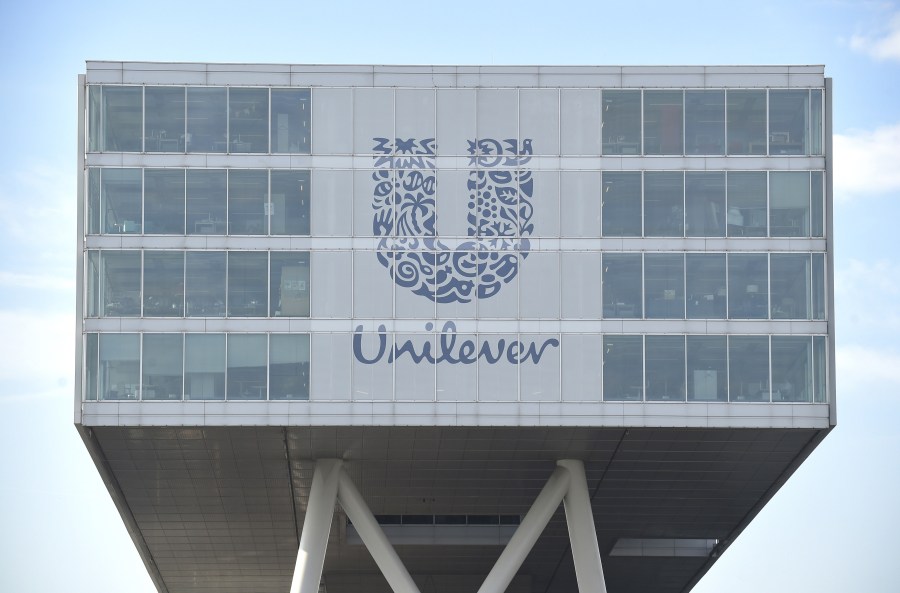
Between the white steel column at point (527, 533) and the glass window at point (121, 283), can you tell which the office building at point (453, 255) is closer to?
the glass window at point (121, 283)

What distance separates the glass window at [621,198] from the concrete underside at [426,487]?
7393 mm

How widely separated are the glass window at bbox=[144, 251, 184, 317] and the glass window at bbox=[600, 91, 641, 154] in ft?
50.7

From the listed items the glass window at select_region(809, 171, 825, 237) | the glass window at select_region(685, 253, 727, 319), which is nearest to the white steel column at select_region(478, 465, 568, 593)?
the glass window at select_region(685, 253, 727, 319)

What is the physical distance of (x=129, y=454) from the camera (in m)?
61.7

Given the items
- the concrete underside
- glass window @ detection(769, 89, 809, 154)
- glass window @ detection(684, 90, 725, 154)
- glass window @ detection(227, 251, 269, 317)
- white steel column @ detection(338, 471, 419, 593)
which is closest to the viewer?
glass window @ detection(227, 251, 269, 317)

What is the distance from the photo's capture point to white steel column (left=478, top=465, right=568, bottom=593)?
63.3m

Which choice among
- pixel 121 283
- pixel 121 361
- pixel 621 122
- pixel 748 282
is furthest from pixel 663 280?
pixel 121 361

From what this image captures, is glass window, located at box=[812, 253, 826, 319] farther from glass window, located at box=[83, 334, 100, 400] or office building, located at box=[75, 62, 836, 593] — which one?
glass window, located at box=[83, 334, 100, 400]

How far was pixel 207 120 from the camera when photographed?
5969 cm

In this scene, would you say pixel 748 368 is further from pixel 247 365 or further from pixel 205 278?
pixel 205 278

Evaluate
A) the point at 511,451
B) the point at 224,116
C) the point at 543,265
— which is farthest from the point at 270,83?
the point at 511,451

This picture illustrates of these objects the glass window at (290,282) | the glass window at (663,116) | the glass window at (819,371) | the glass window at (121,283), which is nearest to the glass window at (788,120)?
the glass window at (663,116)

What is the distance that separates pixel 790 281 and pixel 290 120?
18.4 m

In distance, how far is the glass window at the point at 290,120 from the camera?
196 ft
